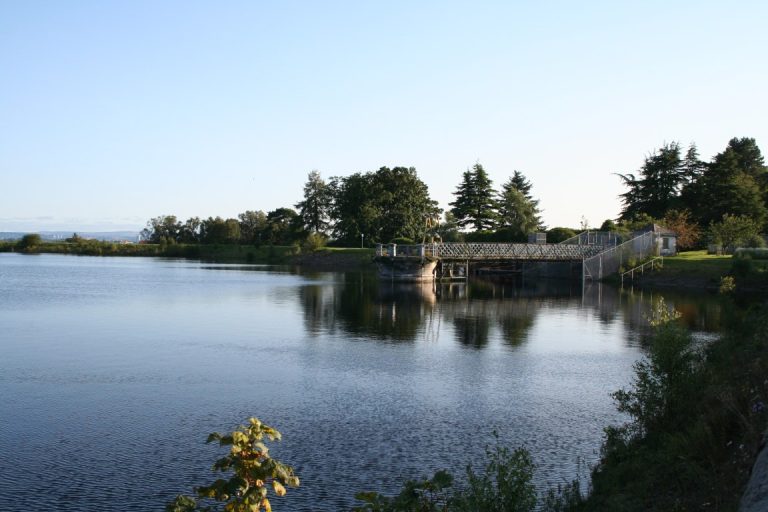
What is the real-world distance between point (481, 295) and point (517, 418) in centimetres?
4164

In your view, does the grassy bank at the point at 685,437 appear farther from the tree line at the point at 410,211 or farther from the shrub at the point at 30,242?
the shrub at the point at 30,242

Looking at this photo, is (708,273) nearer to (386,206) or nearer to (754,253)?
(754,253)

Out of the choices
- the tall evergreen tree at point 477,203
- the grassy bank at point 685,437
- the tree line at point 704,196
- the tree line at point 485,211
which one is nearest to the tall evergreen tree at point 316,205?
the tree line at point 485,211

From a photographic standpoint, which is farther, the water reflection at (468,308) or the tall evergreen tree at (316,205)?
the tall evergreen tree at (316,205)

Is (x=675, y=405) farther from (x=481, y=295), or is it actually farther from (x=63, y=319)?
(x=481, y=295)

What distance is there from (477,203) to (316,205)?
35043 mm

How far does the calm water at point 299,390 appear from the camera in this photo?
45.6ft

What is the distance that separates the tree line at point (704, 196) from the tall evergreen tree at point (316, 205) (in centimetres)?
5639

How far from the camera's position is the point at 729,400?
10.9m

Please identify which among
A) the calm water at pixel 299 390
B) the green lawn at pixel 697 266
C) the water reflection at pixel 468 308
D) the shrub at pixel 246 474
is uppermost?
the green lawn at pixel 697 266

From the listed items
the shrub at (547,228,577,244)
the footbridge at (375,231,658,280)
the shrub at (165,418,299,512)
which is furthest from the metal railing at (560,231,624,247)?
the shrub at (165,418,299,512)

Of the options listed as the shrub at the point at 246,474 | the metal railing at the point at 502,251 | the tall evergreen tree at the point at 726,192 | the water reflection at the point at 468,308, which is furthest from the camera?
the tall evergreen tree at the point at 726,192

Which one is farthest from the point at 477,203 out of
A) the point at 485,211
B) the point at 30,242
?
the point at 30,242

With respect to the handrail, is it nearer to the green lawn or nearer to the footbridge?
the green lawn
